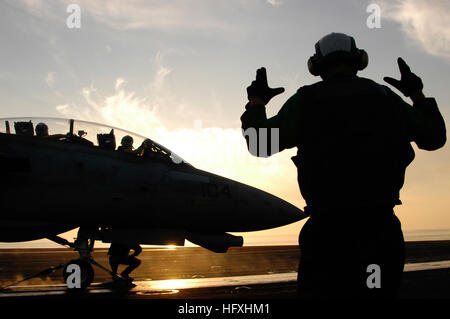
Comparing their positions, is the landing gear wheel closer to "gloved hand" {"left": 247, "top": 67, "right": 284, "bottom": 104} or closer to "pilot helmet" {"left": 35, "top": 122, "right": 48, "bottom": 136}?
"pilot helmet" {"left": 35, "top": 122, "right": 48, "bottom": 136}

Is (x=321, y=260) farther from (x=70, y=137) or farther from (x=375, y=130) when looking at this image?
(x=70, y=137)

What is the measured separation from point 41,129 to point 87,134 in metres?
0.95

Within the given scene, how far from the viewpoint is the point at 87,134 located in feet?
30.4

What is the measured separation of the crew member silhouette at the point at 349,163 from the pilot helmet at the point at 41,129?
278 inches

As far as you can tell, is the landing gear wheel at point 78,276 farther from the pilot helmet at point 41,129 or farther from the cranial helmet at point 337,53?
the cranial helmet at point 337,53

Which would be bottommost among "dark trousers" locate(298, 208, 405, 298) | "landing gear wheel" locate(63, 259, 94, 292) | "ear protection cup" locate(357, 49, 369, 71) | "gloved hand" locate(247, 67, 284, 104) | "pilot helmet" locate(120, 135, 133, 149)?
"landing gear wheel" locate(63, 259, 94, 292)

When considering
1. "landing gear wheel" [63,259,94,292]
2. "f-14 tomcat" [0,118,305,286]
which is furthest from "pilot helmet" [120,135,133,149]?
"landing gear wheel" [63,259,94,292]

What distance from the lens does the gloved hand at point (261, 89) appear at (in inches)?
130

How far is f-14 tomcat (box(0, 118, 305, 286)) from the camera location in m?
8.25

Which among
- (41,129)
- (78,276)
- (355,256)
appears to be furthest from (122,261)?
(355,256)

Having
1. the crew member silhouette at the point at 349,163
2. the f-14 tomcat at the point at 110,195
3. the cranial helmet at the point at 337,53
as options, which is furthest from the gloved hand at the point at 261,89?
the f-14 tomcat at the point at 110,195

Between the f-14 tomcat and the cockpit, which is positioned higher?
the cockpit

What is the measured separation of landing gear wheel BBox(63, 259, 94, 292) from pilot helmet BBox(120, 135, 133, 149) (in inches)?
109
